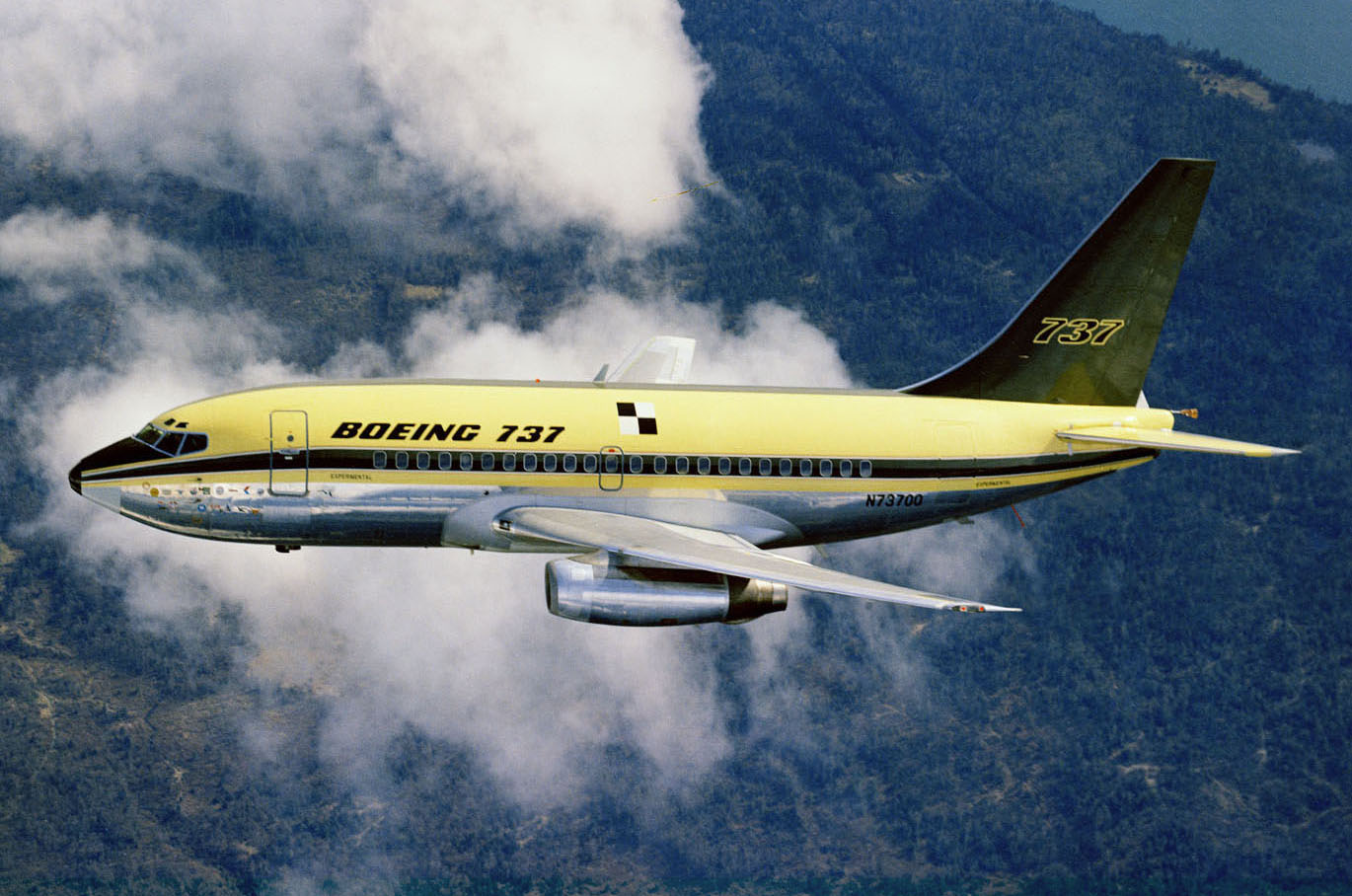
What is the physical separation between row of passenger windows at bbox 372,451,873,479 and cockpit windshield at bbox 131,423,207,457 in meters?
6.07

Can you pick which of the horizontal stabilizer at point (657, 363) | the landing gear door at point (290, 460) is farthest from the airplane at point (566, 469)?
the horizontal stabilizer at point (657, 363)

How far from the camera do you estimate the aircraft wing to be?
46.8 metres

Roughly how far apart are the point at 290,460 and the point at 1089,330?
2965 cm

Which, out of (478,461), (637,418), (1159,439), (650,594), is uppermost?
(637,418)

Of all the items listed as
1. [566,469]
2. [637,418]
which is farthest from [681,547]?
[637,418]

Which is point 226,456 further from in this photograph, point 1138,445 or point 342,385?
point 1138,445

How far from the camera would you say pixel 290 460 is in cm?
5447

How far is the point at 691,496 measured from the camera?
2194 inches

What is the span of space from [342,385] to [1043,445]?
2564cm

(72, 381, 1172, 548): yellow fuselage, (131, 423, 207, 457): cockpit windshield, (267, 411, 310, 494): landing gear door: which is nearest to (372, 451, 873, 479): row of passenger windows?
(72, 381, 1172, 548): yellow fuselage

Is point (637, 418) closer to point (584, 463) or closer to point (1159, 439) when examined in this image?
point (584, 463)

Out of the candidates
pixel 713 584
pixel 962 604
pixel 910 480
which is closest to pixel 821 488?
pixel 910 480

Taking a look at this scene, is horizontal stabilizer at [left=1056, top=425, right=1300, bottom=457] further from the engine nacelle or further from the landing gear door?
the landing gear door

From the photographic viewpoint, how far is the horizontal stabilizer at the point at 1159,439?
181 feet
